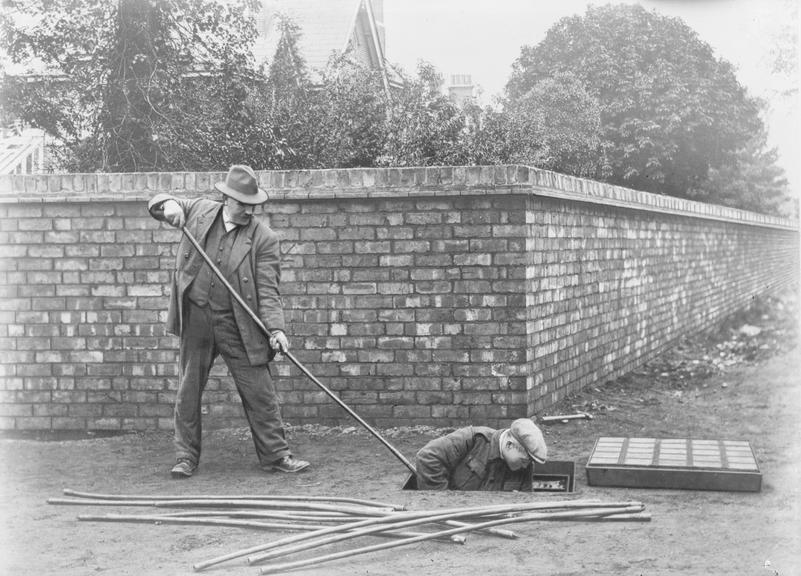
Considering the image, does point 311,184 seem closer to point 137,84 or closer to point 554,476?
point 554,476

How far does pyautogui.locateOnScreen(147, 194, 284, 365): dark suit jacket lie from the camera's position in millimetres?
6895

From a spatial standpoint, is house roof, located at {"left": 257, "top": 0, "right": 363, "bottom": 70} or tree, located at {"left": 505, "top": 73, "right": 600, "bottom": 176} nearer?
house roof, located at {"left": 257, "top": 0, "right": 363, "bottom": 70}

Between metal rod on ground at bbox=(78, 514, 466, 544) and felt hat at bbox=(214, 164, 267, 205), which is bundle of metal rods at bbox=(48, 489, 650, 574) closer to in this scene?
metal rod on ground at bbox=(78, 514, 466, 544)

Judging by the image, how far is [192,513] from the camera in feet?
19.0

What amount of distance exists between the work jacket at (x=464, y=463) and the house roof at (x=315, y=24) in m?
11.6

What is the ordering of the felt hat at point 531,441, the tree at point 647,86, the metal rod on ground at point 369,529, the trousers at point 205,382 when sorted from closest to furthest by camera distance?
the metal rod on ground at point 369,529
the felt hat at point 531,441
the trousers at point 205,382
the tree at point 647,86

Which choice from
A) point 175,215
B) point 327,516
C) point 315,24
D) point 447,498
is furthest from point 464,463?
point 315,24

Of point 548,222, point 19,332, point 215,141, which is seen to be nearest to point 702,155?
point 215,141

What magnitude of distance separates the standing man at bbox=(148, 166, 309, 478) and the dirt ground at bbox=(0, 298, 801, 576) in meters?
0.32

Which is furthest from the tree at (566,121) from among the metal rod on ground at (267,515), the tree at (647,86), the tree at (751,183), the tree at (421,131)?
the tree at (751,183)

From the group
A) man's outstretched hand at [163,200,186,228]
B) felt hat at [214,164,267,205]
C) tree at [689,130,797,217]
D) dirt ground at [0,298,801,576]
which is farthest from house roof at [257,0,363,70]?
tree at [689,130,797,217]

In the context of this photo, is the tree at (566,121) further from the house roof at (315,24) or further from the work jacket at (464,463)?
the work jacket at (464,463)

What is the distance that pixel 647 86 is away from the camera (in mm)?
30844

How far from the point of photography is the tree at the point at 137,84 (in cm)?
1298
